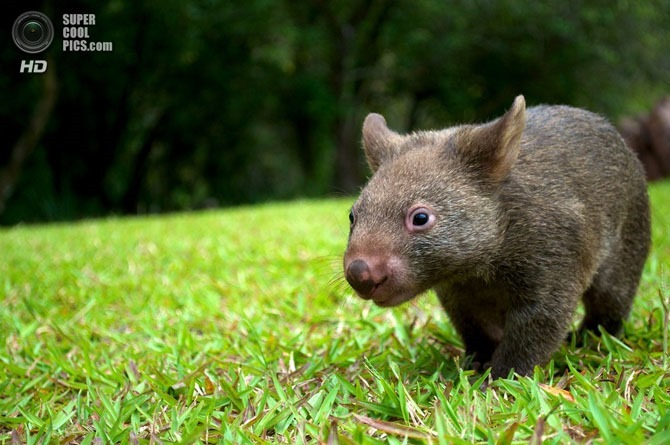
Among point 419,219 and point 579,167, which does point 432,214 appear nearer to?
point 419,219

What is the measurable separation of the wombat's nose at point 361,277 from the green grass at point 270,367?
31cm

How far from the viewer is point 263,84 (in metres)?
16.3

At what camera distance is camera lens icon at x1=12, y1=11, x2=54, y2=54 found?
20.7 feet

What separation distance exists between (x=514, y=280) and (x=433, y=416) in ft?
2.28

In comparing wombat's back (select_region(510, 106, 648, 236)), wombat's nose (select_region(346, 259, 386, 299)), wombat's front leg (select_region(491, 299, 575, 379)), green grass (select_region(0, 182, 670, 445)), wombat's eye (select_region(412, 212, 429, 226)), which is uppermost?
wombat's back (select_region(510, 106, 648, 236))

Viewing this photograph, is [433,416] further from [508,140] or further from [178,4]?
[178,4]

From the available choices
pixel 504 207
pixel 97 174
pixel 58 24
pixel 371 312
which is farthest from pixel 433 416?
pixel 97 174

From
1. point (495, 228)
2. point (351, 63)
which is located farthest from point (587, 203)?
point (351, 63)

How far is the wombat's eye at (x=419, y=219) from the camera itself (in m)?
2.24

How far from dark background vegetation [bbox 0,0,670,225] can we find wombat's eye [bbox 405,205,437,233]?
914 cm

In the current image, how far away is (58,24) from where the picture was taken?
402 inches

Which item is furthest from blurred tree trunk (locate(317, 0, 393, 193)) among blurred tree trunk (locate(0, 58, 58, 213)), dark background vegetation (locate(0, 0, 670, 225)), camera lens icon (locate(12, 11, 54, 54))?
camera lens icon (locate(12, 11, 54, 54))

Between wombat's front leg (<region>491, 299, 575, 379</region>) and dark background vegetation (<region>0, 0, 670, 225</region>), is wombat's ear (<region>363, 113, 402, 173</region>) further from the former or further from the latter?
dark background vegetation (<region>0, 0, 670, 225</region>)

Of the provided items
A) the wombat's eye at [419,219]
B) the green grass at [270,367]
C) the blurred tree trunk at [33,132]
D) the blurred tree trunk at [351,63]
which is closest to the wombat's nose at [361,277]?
the wombat's eye at [419,219]
